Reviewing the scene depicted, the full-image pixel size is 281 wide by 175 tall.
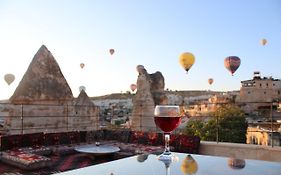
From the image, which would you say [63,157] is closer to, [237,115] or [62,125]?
[62,125]

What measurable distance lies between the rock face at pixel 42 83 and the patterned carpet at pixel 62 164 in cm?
570

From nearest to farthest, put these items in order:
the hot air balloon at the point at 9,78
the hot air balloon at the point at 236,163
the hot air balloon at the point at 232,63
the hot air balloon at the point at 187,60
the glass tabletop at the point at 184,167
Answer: the glass tabletop at the point at 184,167
the hot air balloon at the point at 236,163
the hot air balloon at the point at 187,60
the hot air balloon at the point at 232,63
the hot air balloon at the point at 9,78

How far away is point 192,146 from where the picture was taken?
6.16 metres

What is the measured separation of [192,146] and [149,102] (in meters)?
9.94

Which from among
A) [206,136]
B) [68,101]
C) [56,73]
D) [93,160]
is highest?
[56,73]

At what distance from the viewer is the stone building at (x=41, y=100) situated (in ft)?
35.0

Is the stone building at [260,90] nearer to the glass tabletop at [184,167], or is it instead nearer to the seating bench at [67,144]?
the seating bench at [67,144]

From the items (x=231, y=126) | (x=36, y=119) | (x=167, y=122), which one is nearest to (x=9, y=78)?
(x=36, y=119)

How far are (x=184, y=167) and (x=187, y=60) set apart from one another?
13956 mm

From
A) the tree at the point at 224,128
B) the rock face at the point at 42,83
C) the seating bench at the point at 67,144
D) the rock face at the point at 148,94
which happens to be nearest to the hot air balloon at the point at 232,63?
the rock face at the point at 148,94

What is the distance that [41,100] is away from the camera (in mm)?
11648

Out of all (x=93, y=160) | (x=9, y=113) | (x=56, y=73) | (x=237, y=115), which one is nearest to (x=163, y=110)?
(x=93, y=160)

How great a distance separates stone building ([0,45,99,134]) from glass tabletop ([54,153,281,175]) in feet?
28.5

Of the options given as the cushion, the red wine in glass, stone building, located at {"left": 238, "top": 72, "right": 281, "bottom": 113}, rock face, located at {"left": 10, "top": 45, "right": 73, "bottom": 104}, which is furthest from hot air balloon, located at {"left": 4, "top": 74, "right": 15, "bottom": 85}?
stone building, located at {"left": 238, "top": 72, "right": 281, "bottom": 113}
